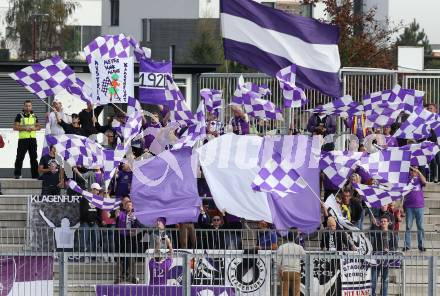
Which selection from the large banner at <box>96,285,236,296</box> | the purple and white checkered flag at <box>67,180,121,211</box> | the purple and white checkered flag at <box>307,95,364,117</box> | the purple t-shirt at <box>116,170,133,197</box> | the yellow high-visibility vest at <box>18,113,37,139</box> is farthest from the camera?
the yellow high-visibility vest at <box>18,113,37,139</box>

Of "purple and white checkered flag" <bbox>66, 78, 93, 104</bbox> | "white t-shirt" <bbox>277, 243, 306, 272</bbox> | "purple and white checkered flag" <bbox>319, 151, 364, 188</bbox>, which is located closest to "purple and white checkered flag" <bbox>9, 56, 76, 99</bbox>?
"purple and white checkered flag" <bbox>66, 78, 93, 104</bbox>

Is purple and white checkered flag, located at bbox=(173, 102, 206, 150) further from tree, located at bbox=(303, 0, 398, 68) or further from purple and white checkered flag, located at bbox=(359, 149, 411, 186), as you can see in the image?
tree, located at bbox=(303, 0, 398, 68)

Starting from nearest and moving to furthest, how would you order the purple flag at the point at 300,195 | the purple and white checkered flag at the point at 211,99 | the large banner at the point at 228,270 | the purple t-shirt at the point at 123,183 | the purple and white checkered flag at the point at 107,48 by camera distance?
the large banner at the point at 228,270
the purple flag at the point at 300,195
the purple t-shirt at the point at 123,183
the purple and white checkered flag at the point at 107,48
the purple and white checkered flag at the point at 211,99

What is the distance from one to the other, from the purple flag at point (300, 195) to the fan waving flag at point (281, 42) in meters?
1.08

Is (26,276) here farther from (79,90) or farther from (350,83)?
(350,83)

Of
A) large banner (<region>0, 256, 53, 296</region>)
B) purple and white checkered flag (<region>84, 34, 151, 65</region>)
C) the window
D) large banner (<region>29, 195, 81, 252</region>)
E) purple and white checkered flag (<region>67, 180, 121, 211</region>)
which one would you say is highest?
the window

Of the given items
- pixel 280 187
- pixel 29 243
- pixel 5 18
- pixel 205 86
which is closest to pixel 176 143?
pixel 280 187

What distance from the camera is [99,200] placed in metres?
23.8

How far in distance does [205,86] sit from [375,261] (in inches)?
494

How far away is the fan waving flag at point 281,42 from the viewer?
24453 millimetres

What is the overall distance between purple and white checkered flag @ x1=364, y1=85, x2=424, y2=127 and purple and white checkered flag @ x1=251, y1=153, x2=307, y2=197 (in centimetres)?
250

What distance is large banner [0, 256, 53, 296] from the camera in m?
20.3

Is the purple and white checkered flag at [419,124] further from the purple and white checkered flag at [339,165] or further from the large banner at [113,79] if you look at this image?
the large banner at [113,79]

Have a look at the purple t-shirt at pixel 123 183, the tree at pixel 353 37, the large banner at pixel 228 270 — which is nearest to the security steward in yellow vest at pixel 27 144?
the purple t-shirt at pixel 123 183
